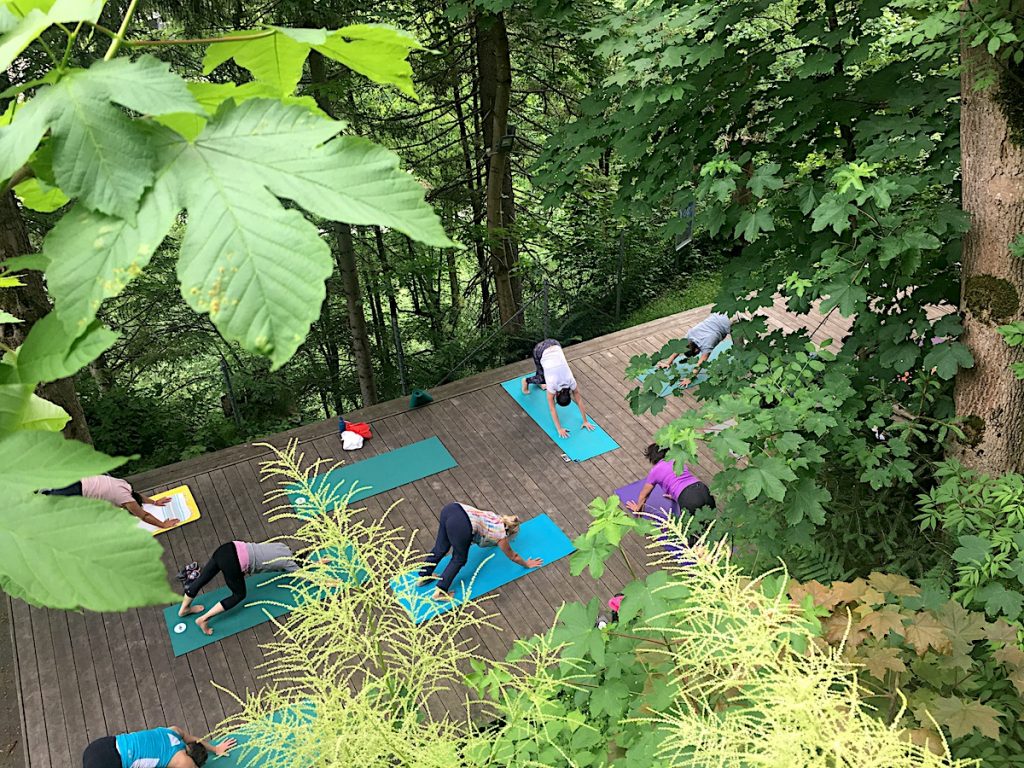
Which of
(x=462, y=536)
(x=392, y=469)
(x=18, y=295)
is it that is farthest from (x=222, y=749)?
(x=18, y=295)

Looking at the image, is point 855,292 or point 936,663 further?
point 855,292

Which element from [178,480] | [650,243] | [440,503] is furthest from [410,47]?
[650,243]

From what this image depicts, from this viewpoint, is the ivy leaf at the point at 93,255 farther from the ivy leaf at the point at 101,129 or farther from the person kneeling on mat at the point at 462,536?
the person kneeling on mat at the point at 462,536

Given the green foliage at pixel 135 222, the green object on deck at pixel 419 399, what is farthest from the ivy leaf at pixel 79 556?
the green object on deck at pixel 419 399

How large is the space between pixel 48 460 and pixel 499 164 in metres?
8.86

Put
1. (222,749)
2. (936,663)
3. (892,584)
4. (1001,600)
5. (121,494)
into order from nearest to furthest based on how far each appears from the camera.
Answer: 1. (936,663)
2. (892,584)
3. (1001,600)
4. (222,749)
5. (121,494)

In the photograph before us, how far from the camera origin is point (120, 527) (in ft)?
2.02

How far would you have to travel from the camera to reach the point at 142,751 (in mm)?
3904

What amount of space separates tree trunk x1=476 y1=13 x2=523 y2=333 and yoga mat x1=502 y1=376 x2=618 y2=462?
1.58 meters

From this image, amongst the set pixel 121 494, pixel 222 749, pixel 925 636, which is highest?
pixel 925 636

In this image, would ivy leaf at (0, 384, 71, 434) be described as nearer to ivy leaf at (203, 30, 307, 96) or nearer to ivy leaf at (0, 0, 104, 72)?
ivy leaf at (0, 0, 104, 72)

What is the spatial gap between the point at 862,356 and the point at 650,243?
23.7ft

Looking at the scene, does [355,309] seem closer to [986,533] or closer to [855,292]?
[855,292]

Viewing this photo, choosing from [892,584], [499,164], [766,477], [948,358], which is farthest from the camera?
[499,164]
